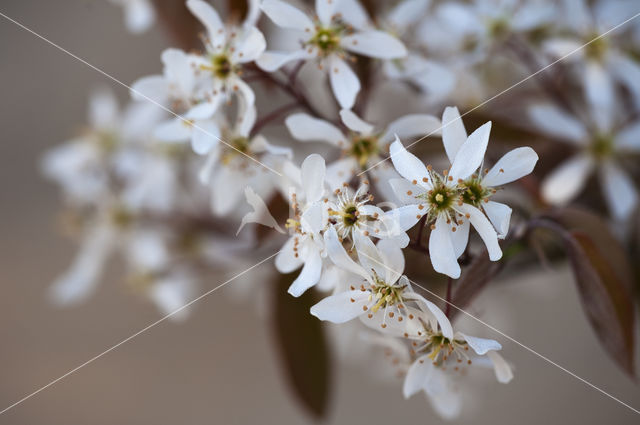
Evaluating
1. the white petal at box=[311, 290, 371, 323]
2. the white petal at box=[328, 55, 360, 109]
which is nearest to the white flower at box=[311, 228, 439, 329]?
the white petal at box=[311, 290, 371, 323]

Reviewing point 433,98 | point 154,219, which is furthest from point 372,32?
point 154,219

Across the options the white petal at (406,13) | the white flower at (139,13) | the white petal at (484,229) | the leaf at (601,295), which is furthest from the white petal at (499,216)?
the white flower at (139,13)

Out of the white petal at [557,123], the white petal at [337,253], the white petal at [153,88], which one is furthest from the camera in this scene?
the white petal at [557,123]

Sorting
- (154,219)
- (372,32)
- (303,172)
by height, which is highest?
(154,219)

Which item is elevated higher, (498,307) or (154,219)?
(154,219)

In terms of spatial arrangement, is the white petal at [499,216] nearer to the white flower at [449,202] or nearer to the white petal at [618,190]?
the white flower at [449,202]

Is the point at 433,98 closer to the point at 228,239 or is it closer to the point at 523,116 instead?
the point at 523,116
